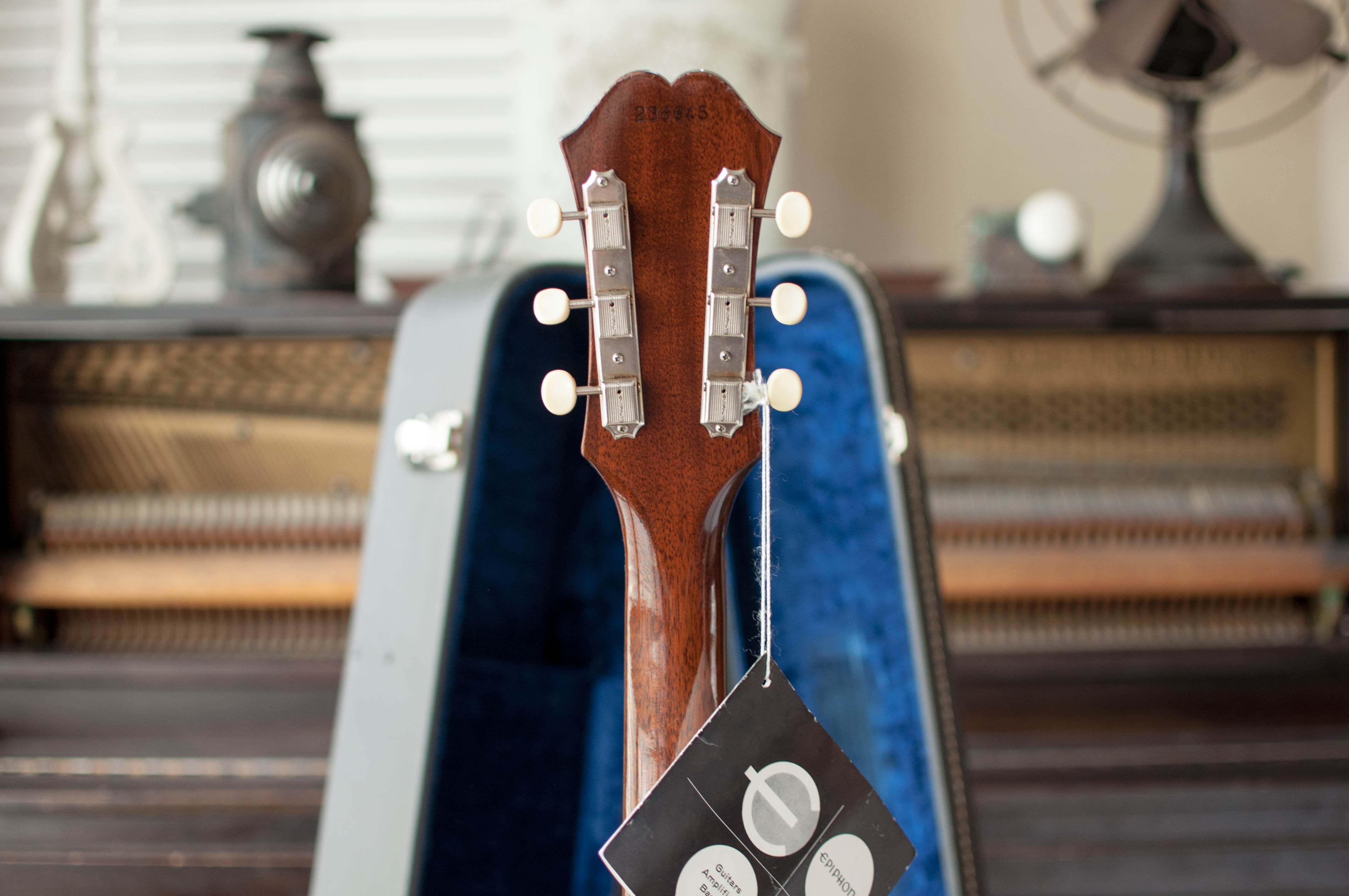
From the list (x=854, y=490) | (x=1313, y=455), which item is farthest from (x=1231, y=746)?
(x=854, y=490)

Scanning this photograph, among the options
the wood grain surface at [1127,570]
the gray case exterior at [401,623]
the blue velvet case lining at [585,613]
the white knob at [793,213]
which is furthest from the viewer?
the wood grain surface at [1127,570]

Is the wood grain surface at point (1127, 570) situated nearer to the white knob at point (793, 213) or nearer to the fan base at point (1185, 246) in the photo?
the fan base at point (1185, 246)

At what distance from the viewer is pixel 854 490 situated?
87 centimetres

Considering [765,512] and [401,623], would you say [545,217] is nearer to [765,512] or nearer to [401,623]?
[765,512]

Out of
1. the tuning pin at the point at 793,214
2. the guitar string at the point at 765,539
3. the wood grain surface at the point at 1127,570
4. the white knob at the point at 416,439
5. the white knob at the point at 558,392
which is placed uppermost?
the wood grain surface at the point at 1127,570

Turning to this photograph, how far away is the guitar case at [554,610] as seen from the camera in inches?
28.2

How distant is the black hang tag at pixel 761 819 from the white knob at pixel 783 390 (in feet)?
0.48

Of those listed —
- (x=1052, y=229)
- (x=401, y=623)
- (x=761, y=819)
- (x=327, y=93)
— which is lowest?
(x=761, y=819)

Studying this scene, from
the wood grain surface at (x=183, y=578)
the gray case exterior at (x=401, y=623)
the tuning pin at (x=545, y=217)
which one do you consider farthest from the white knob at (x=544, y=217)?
the wood grain surface at (x=183, y=578)

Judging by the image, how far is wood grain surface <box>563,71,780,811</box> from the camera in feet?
1.71

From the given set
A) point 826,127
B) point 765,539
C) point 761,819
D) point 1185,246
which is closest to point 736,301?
point 765,539

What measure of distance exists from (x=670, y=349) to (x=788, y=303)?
7 centimetres

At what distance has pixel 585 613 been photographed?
957 mm

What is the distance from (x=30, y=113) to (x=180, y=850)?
1.36 metres
